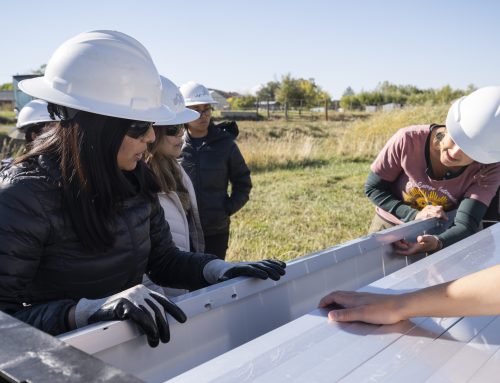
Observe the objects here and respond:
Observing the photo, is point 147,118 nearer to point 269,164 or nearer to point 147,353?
point 147,353

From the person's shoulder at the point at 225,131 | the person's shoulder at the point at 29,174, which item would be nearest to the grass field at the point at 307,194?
the person's shoulder at the point at 225,131

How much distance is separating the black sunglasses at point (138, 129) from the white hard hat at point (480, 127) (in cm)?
169

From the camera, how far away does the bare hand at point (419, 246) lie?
2521 mm

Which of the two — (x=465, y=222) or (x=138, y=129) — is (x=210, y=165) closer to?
(x=465, y=222)

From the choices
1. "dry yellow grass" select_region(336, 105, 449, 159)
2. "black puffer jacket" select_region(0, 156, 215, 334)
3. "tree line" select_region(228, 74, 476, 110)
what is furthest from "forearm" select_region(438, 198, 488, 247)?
"tree line" select_region(228, 74, 476, 110)

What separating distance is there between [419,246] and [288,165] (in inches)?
458

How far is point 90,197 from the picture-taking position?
67.0 inches

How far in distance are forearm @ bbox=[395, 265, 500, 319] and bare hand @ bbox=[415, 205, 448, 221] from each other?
64.2 inches

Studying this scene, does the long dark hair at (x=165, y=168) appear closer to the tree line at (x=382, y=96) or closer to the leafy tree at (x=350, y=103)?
the tree line at (x=382, y=96)

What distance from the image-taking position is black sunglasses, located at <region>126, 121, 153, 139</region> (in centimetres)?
179

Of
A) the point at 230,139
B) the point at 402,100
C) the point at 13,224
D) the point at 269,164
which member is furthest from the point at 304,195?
the point at 402,100

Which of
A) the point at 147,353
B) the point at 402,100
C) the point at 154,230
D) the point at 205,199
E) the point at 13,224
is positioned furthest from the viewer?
the point at 402,100

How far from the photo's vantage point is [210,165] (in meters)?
4.00

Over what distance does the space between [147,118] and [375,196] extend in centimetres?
186
